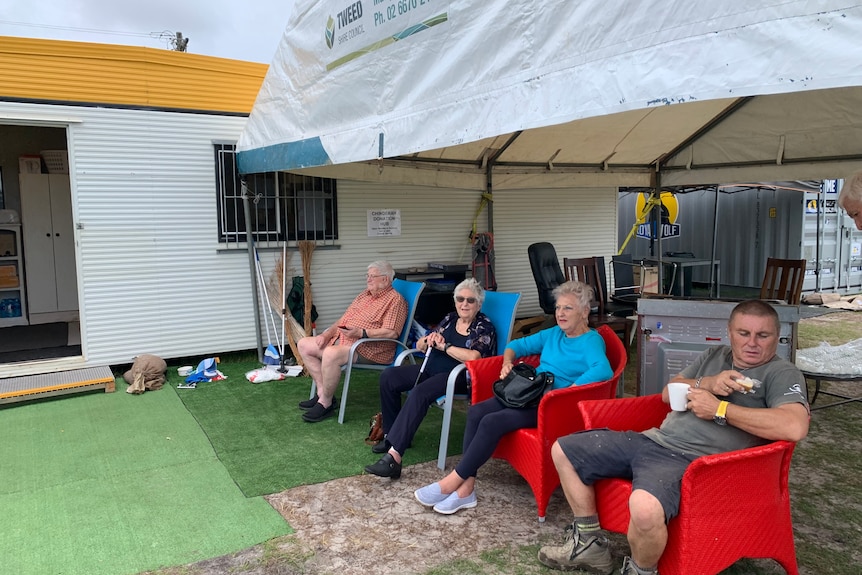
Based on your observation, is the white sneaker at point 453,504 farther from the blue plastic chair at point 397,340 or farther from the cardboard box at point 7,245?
the cardboard box at point 7,245

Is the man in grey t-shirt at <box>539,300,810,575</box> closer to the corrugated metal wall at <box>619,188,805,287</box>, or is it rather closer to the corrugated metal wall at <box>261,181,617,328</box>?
the corrugated metal wall at <box>261,181,617,328</box>

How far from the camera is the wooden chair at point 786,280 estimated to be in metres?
5.35

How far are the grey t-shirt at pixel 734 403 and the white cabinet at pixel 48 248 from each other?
685 cm

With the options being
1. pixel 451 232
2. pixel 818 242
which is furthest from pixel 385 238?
pixel 818 242

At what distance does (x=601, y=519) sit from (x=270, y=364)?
3827 mm

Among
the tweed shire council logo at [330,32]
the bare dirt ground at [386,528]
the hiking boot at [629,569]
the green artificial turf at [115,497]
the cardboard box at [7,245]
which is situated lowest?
the bare dirt ground at [386,528]

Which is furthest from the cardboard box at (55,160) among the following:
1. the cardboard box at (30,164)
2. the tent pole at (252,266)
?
the tent pole at (252,266)

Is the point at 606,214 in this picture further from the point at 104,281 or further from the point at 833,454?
the point at 104,281

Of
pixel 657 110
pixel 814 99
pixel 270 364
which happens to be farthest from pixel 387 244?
pixel 814 99

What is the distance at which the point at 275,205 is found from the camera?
5730mm

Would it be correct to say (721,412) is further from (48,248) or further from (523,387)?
(48,248)

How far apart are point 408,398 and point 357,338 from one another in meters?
0.92

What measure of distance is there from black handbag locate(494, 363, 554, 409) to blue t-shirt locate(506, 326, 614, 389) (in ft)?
0.40

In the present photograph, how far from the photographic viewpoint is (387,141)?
3.01m
